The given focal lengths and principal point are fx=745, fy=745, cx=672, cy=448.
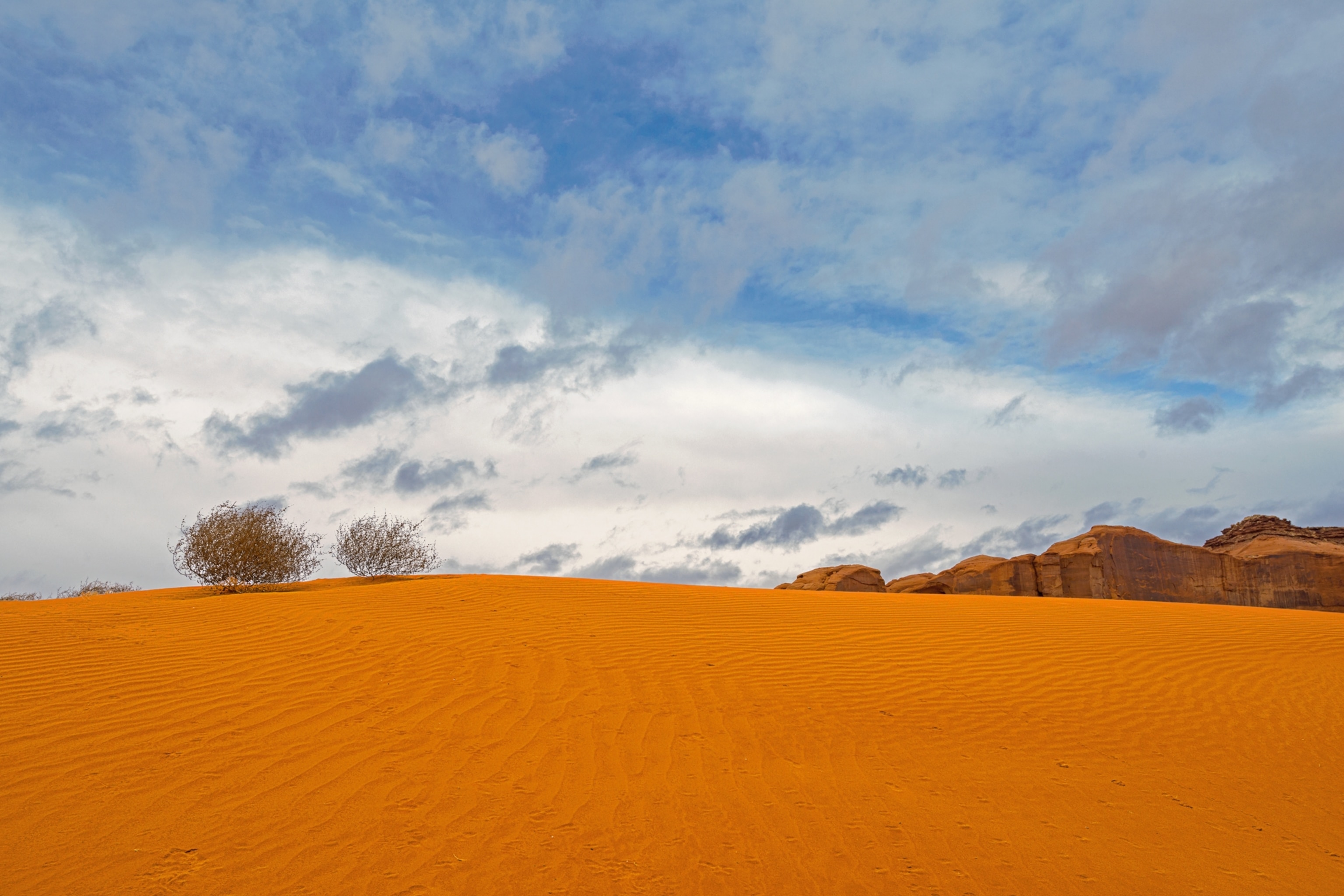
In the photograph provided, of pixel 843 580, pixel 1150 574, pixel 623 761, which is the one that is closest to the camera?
pixel 623 761

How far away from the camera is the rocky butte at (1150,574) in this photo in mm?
31609

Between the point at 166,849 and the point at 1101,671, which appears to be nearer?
the point at 166,849

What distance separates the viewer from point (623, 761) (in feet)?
20.2

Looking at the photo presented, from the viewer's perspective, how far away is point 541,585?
15289mm

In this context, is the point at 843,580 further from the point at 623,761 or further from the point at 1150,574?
the point at 623,761

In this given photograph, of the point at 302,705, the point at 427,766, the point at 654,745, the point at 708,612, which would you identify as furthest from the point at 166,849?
the point at 708,612

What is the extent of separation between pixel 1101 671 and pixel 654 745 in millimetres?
7710

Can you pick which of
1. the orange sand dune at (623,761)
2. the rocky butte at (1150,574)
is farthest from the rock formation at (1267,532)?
the orange sand dune at (623,761)

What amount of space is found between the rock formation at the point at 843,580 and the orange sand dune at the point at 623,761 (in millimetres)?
16942

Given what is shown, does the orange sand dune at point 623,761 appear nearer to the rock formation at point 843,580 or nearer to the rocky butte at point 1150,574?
the rock formation at point 843,580

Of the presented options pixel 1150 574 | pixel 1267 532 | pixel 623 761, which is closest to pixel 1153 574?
pixel 1150 574

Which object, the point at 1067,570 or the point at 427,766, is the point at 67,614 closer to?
the point at 427,766

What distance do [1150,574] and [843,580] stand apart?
1528 centimetres

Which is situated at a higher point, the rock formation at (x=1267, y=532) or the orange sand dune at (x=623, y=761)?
the rock formation at (x=1267, y=532)
